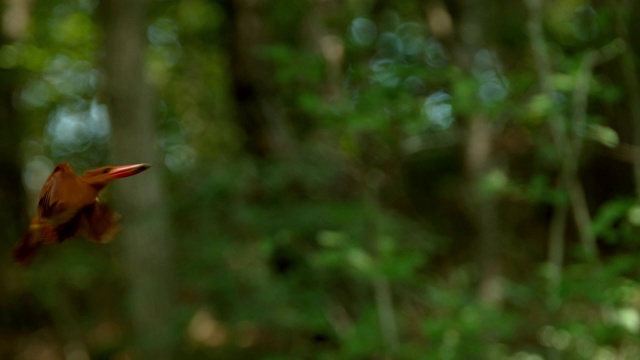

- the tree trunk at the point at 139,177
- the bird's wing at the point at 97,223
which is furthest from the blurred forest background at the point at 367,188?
the bird's wing at the point at 97,223

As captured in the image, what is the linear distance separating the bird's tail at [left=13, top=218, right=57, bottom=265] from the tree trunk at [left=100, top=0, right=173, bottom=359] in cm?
404

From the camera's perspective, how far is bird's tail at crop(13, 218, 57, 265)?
62 cm

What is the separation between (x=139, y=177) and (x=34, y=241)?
4160 millimetres

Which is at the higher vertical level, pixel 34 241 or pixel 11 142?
pixel 34 241

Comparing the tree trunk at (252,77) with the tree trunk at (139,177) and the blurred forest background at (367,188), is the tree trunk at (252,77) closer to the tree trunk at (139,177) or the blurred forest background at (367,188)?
the blurred forest background at (367,188)

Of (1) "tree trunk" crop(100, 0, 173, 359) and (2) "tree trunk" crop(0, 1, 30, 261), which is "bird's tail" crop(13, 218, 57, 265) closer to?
(1) "tree trunk" crop(100, 0, 173, 359)

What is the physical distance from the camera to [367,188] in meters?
3.79

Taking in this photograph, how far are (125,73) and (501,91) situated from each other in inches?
98.1

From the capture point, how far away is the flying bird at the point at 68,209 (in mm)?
614

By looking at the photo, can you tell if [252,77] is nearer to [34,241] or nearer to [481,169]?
[481,169]

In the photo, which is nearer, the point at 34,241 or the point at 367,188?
the point at 34,241

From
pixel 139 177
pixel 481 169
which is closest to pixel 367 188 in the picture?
pixel 481 169

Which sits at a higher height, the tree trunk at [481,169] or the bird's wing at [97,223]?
the bird's wing at [97,223]

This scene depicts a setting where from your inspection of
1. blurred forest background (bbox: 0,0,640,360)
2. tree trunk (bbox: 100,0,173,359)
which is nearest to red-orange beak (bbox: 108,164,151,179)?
blurred forest background (bbox: 0,0,640,360)
